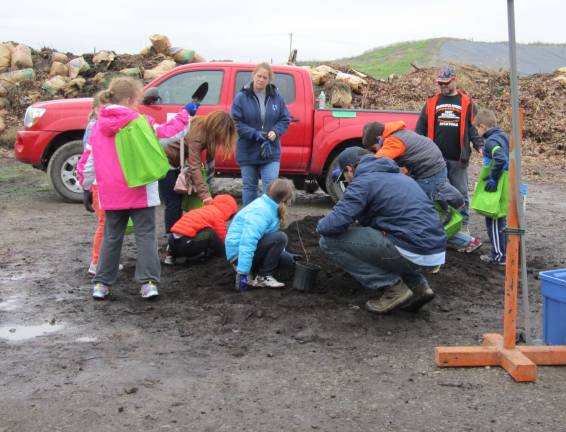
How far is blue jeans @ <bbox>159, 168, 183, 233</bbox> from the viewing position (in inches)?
296

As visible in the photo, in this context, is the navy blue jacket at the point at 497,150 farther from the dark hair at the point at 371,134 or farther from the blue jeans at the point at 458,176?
the dark hair at the point at 371,134

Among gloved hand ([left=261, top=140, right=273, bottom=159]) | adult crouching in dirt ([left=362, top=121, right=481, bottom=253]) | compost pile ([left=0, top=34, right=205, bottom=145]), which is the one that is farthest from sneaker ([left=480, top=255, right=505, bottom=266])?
compost pile ([left=0, top=34, right=205, bottom=145])

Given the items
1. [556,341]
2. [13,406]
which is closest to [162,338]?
[13,406]

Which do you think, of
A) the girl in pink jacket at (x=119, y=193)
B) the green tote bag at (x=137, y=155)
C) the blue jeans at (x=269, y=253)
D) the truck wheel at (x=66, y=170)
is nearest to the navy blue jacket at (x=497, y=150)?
the blue jeans at (x=269, y=253)

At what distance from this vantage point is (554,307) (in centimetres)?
480

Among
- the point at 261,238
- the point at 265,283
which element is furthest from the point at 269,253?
the point at 265,283

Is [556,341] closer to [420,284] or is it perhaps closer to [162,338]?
[420,284]

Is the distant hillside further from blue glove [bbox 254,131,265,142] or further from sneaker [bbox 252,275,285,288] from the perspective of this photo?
sneaker [bbox 252,275,285,288]

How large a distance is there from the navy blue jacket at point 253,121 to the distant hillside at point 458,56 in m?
19.2

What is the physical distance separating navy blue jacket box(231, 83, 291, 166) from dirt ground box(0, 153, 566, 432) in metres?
1.47

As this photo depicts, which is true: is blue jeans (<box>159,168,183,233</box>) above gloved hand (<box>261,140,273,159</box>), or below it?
below

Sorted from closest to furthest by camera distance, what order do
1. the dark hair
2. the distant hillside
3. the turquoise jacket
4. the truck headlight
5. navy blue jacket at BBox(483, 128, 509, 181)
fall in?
the turquoise jacket < the dark hair < navy blue jacket at BBox(483, 128, 509, 181) < the truck headlight < the distant hillside

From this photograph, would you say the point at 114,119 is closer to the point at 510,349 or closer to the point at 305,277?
the point at 305,277

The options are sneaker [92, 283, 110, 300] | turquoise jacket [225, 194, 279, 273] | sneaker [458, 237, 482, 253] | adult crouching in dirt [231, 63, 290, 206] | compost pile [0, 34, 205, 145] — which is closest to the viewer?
turquoise jacket [225, 194, 279, 273]
